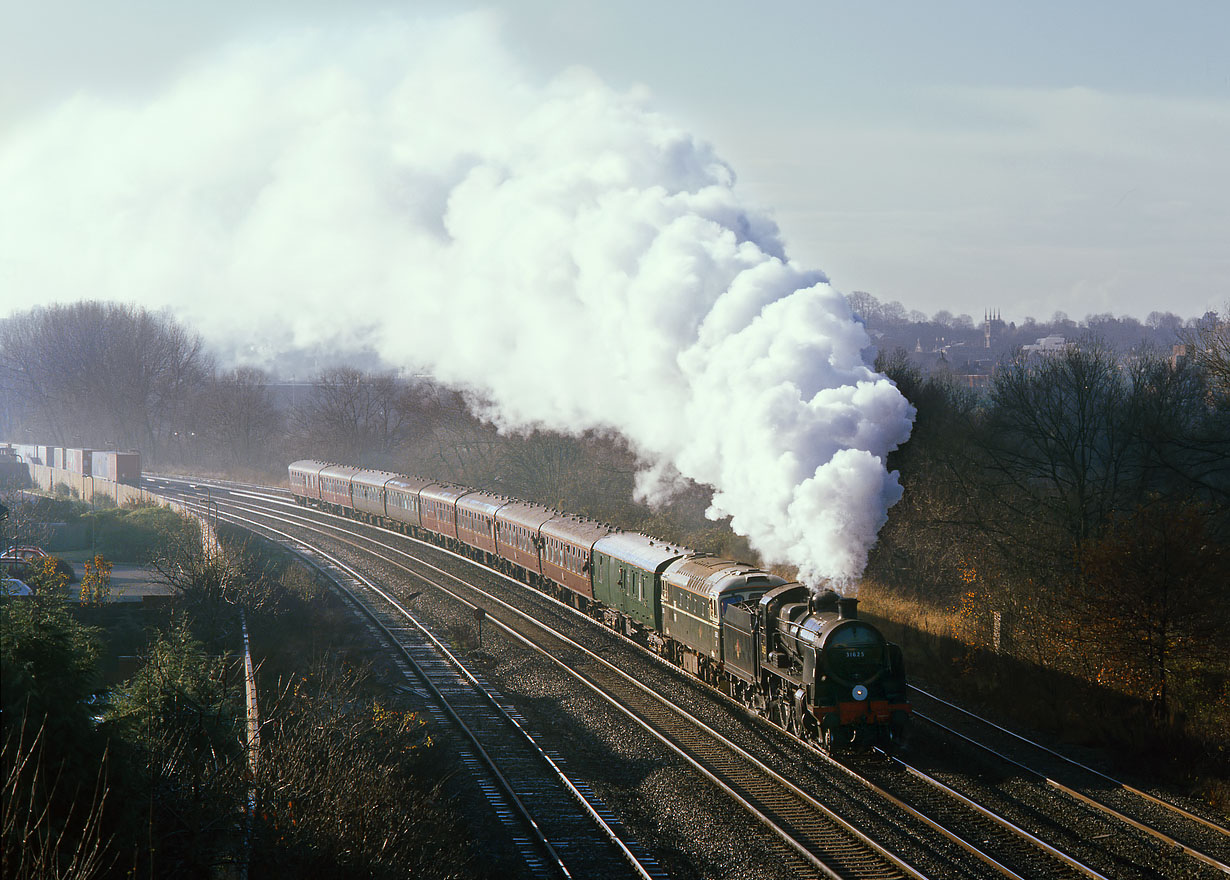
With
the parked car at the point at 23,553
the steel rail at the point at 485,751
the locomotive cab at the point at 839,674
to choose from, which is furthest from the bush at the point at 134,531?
the locomotive cab at the point at 839,674

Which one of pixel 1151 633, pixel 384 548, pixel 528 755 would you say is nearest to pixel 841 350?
pixel 1151 633

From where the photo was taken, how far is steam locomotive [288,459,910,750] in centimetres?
1733

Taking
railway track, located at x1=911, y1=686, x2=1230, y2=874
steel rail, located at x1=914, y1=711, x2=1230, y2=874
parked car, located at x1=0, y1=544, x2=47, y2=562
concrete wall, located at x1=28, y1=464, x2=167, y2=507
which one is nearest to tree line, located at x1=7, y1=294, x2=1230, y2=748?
railway track, located at x1=911, y1=686, x2=1230, y2=874

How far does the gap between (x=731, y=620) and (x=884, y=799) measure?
5.37m

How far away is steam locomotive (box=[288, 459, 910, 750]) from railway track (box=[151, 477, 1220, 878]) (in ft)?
3.93

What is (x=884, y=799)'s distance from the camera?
15992 mm

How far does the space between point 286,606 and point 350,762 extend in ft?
60.1

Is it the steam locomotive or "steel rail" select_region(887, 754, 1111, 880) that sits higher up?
the steam locomotive

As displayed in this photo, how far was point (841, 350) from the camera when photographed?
71.5 ft

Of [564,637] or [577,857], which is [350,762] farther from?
[564,637]

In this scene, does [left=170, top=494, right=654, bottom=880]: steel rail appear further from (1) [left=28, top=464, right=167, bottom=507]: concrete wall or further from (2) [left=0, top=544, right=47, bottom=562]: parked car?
(1) [left=28, top=464, right=167, bottom=507]: concrete wall

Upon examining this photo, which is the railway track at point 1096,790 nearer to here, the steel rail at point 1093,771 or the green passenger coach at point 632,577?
the steel rail at point 1093,771

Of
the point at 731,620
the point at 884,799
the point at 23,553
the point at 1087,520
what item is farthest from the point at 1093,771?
the point at 23,553

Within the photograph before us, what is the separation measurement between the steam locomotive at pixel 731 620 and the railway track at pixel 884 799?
1.20 meters
